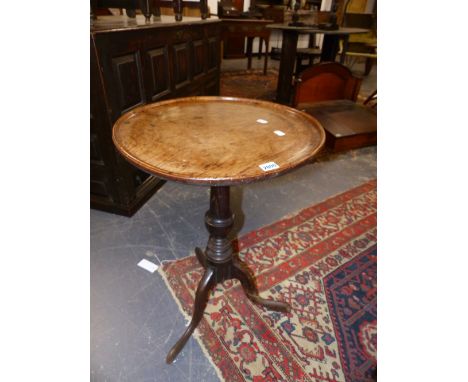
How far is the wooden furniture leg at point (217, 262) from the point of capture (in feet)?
3.86

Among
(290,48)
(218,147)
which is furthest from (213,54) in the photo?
(218,147)

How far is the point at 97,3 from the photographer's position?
181cm

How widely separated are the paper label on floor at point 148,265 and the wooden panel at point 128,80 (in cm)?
90

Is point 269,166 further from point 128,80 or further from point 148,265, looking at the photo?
point 128,80

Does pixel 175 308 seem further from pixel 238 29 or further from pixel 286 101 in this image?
pixel 238 29

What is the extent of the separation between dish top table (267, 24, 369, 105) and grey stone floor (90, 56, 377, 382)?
1391 mm

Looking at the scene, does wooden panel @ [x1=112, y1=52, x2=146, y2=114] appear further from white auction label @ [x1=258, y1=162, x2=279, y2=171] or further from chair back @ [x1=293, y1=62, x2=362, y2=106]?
chair back @ [x1=293, y1=62, x2=362, y2=106]

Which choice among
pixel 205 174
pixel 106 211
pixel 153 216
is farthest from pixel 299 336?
pixel 106 211

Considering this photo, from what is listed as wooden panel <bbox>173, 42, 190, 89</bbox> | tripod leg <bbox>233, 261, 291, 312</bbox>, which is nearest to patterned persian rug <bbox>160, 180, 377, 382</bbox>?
tripod leg <bbox>233, 261, 291, 312</bbox>

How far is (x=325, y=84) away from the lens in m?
3.50

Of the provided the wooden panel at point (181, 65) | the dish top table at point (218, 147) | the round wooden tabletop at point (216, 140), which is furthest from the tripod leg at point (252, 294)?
the wooden panel at point (181, 65)

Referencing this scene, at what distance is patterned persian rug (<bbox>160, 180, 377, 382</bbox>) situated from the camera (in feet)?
4.11

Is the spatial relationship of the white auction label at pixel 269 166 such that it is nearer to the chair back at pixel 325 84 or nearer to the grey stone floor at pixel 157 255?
the grey stone floor at pixel 157 255

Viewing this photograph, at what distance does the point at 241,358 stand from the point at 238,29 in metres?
5.23
